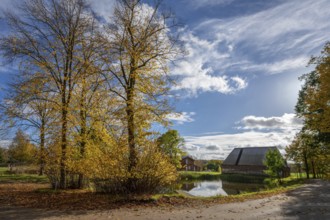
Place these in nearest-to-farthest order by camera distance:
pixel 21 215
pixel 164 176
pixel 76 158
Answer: pixel 21 215 → pixel 164 176 → pixel 76 158

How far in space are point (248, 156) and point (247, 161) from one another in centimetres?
189

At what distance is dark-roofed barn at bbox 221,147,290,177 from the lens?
54312 mm

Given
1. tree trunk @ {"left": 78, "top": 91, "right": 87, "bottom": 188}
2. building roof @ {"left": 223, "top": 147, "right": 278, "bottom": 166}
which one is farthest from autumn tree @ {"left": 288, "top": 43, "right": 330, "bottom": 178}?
building roof @ {"left": 223, "top": 147, "right": 278, "bottom": 166}

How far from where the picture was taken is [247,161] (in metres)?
57.0

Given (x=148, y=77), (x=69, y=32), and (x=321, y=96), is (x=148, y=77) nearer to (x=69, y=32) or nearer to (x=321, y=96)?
(x=69, y=32)

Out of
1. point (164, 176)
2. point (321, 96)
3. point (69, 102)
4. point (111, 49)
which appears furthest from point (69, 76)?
point (321, 96)

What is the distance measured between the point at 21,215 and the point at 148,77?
8241 millimetres

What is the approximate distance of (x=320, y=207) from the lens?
9266mm

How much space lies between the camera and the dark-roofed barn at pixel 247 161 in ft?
178

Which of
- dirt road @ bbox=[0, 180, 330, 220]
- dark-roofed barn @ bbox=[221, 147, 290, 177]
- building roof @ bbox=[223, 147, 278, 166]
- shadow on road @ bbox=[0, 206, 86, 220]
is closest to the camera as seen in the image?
shadow on road @ bbox=[0, 206, 86, 220]

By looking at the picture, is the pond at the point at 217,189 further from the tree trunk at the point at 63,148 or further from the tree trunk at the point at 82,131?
the tree trunk at the point at 63,148

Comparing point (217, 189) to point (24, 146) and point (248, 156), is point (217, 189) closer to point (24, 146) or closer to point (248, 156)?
point (24, 146)

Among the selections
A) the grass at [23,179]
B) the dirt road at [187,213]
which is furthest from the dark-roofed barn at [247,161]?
the dirt road at [187,213]

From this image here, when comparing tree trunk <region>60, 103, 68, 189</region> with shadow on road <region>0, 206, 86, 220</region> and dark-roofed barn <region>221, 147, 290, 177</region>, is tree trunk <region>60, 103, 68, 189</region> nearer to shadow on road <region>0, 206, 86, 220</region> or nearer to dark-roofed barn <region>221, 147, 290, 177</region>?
shadow on road <region>0, 206, 86, 220</region>
